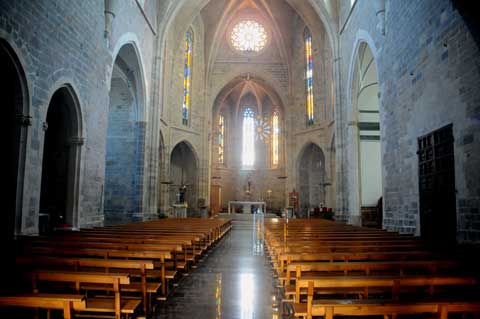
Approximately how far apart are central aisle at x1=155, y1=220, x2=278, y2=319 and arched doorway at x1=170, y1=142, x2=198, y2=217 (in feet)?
58.4

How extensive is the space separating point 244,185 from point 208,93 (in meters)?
9.32

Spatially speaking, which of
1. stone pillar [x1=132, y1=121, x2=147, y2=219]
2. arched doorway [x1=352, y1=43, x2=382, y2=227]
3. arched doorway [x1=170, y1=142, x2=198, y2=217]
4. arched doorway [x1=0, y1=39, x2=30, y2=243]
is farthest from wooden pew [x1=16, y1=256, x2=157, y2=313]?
arched doorway [x1=170, y1=142, x2=198, y2=217]

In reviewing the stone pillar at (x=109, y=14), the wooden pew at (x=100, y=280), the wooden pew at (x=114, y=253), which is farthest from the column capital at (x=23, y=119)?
the wooden pew at (x=100, y=280)

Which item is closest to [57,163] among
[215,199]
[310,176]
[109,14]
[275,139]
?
[109,14]

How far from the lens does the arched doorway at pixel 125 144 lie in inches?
596

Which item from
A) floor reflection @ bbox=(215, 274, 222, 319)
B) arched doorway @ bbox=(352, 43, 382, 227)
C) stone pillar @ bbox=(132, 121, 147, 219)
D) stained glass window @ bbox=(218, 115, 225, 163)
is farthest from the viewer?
stained glass window @ bbox=(218, 115, 225, 163)

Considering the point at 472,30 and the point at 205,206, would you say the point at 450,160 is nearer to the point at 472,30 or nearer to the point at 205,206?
the point at 472,30

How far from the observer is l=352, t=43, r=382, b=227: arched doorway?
14.7 m

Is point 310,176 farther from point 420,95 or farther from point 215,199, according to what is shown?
point 420,95

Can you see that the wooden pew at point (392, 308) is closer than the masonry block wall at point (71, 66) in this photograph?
Yes

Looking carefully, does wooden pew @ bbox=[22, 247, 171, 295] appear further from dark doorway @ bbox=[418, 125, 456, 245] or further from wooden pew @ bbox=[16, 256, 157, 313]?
dark doorway @ bbox=[418, 125, 456, 245]

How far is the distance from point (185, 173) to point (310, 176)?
9.28m

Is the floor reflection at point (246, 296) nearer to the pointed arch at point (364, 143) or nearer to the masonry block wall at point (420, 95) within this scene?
the masonry block wall at point (420, 95)

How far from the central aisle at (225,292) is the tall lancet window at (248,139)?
24.9 metres
